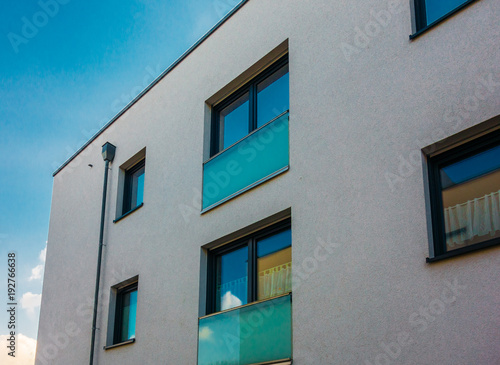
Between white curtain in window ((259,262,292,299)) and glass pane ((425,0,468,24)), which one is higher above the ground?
glass pane ((425,0,468,24))

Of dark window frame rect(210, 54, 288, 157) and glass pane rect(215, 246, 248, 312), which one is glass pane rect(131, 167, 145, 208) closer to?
dark window frame rect(210, 54, 288, 157)

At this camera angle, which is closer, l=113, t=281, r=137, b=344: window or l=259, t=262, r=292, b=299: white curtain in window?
l=259, t=262, r=292, b=299: white curtain in window

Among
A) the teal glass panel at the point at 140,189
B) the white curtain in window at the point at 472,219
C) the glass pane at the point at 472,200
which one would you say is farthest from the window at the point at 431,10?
the teal glass panel at the point at 140,189

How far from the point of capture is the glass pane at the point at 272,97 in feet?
31.4

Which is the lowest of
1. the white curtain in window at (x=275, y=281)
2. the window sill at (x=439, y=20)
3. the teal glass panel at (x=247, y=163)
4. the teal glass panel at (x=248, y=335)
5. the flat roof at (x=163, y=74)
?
the teal glass panel at (x=248, y=335)

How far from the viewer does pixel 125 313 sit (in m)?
11.8

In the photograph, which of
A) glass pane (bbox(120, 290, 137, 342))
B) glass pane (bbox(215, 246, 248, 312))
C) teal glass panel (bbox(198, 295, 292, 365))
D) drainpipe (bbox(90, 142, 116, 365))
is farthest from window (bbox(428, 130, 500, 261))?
drainpipe (bbox(90, 142, 116, 365))

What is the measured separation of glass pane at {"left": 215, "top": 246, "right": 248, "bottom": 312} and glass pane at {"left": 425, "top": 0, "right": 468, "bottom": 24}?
415 centimetres

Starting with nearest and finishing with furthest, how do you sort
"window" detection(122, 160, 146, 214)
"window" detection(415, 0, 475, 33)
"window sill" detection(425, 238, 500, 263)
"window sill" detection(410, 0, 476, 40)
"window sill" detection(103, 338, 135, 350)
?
"window sill" detection(425, 238, 500, 263)
"window sill" detection(410, 0, 476, 40)
"window" detection(415, 0, 475, 33)
"window sill" detection(103, 338, 135, 350)
"window" detection(122, 160, 146, 214)

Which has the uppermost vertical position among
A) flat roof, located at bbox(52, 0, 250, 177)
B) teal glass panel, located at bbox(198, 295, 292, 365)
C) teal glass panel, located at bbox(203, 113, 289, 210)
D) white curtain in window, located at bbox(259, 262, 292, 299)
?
flat roof, located at bbox(52, 0, 250, 177)

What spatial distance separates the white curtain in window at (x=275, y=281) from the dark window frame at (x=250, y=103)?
2377 millimetres

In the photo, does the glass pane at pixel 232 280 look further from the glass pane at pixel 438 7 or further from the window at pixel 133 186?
the glass pane at pixel 438 7

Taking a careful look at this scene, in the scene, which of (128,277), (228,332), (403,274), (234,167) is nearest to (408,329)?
(403,274)

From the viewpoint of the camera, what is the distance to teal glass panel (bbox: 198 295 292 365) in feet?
26.1
